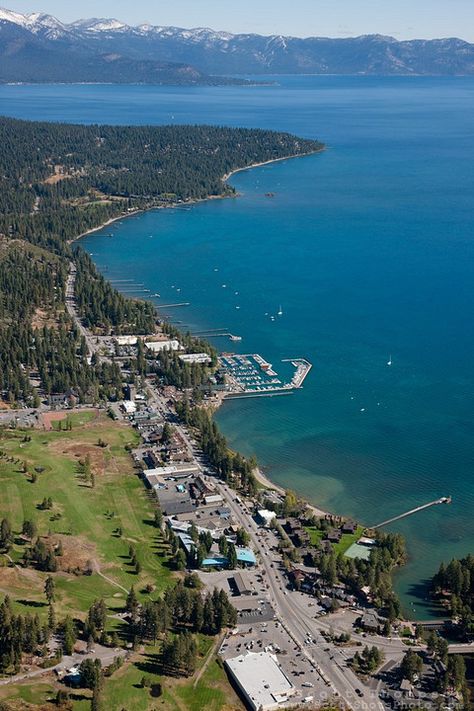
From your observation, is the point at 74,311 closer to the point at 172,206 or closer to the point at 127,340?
the point at 127,340

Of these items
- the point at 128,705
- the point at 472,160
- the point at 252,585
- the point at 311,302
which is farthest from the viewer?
the point at 472,160

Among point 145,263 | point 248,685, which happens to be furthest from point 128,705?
point 145,263

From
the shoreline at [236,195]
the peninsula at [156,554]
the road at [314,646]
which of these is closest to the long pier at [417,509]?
the peninsula at [156,554]

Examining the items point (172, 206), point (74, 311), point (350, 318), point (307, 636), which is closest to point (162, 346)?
point (74, 311)

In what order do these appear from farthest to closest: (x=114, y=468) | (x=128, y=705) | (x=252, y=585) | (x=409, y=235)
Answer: (x=409, y=235), (x=114, y=468), (x=252, y=585), (x=128, y=705)

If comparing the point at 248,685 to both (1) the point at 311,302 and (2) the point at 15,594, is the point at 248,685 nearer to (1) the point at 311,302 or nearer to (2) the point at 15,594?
(2) the point at 15,594

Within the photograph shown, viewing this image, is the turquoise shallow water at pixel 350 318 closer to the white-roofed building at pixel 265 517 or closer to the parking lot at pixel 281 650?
the white-roofed building at pixel 265 517

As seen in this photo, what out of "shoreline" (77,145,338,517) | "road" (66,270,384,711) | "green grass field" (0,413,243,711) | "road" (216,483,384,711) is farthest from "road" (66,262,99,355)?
"road" (216,483,384,711)
